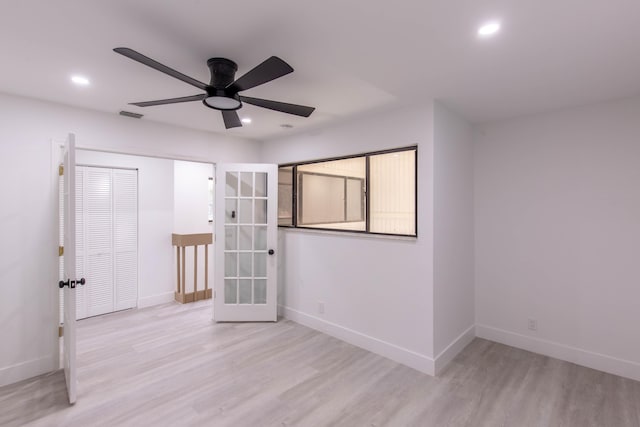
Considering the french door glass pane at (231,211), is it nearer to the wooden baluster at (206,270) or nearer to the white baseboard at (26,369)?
the wooden baluster at (206,270)

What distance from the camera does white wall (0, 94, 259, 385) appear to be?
106 inches

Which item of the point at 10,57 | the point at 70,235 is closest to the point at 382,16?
the point at 10,57

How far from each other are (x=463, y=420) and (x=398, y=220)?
1837 millimetres

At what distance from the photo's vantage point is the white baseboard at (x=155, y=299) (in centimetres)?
461

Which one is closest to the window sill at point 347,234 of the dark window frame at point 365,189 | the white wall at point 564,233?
the dark window frame at point 365,189

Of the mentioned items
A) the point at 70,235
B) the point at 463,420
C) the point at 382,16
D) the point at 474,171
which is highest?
the point at 382,16

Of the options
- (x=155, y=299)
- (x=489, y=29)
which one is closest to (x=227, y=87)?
(x=489, y=29)

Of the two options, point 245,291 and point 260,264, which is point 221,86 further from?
point 245,291

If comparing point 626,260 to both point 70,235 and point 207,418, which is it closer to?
point 207,418

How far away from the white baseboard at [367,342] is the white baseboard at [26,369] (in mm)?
2449

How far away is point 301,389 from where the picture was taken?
8.43 feet

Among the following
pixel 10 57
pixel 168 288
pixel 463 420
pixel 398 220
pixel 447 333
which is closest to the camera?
pixel 10 57

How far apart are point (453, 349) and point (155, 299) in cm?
412

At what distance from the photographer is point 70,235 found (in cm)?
232
